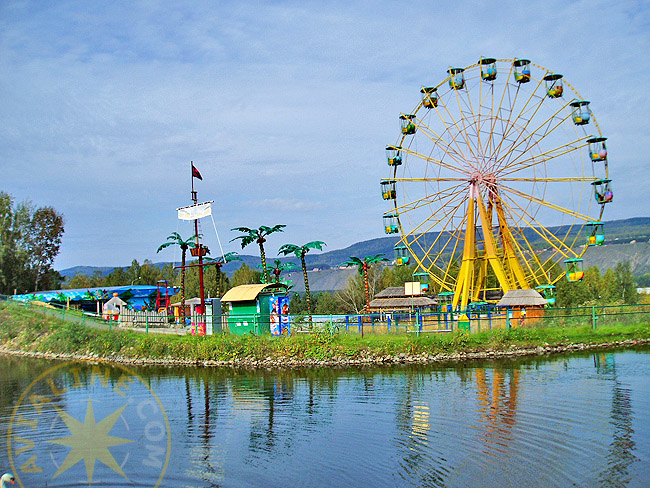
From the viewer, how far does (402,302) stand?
182 feet

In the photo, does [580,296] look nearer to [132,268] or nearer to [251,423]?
[251,423]

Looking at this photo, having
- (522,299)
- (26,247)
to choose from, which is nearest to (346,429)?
(522,299)

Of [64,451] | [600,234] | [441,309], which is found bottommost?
[64,451]

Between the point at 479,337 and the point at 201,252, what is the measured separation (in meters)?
21.8

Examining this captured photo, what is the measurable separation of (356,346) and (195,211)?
67.1ft

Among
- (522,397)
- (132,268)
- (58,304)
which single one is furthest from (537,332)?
(132,268)

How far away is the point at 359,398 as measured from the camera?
867 inches

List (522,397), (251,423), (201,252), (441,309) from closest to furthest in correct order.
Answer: (251,423) < (522,397) < (201,252) < (441,309)

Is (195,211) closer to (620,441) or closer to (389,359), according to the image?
(389,359)

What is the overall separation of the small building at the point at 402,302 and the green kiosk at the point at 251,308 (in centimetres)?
1801

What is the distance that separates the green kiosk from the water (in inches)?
358

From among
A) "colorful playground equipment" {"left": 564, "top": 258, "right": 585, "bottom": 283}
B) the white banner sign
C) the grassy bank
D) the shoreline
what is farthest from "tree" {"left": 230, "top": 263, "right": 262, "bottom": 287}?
"colorful playground equipment" {"left": 564, "top": 258, "right": 585, "bottom": 283}

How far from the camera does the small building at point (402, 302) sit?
179ft

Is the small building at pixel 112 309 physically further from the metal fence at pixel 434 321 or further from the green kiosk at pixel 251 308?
the green kiosk at pixel 251 308
